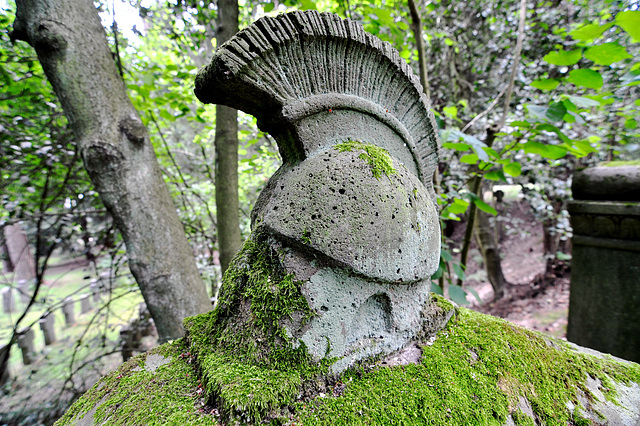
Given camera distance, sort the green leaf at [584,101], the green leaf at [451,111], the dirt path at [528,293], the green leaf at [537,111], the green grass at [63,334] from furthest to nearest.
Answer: the dirt path at [528,293], the green grass at [63,334], the green leaf at [451,111], the green leaf at [537,111], the green leaf at [584,101]

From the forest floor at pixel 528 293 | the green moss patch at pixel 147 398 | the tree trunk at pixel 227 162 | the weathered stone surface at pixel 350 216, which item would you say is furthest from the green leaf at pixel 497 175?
the forest floor at pixel 528 293

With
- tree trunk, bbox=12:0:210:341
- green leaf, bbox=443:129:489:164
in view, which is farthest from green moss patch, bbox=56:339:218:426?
green leaf, bbox=443:129:489:164

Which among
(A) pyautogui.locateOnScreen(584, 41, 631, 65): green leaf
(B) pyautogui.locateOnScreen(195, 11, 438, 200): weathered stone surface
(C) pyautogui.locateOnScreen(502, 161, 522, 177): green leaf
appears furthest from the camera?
(C) pyautogui.locateOnScreen(502, 161, 522, 177): green leaf

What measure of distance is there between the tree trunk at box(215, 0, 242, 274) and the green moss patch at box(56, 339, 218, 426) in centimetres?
122

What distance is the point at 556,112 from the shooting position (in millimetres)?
1481

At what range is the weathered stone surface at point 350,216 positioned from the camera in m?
0.96

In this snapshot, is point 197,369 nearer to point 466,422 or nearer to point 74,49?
point 466,422

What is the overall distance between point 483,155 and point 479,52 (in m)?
3.04

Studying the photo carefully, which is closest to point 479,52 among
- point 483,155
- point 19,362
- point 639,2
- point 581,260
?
point 639,2

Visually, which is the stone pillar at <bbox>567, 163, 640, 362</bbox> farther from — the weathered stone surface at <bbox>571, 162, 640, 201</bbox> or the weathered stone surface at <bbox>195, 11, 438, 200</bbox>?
the weathered stone surface at <bbox>195, 11, 438, 200</bbox>

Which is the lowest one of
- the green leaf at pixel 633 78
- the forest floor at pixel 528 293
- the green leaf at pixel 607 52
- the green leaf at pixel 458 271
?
the forest floor at pixel 528 293

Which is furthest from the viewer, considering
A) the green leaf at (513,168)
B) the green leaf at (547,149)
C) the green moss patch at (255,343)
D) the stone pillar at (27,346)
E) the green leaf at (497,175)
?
the stone pillar at (27,346)

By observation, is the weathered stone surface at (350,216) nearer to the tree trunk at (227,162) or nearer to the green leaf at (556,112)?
the green leaf at (556,112)

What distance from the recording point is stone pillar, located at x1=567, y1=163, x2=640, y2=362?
2.11 m
